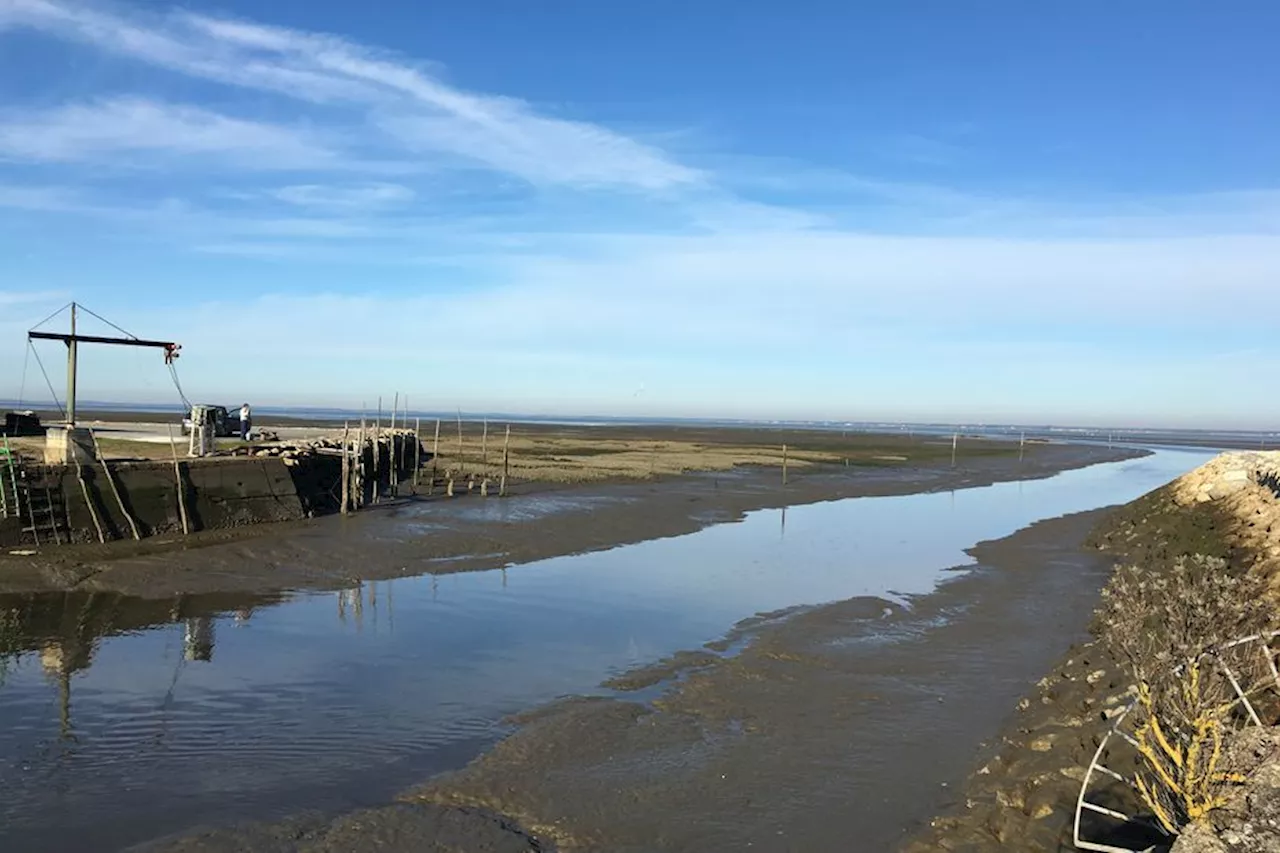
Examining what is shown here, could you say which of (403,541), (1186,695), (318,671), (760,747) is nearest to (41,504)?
(403,541)

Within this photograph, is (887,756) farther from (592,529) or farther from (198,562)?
(592,529)

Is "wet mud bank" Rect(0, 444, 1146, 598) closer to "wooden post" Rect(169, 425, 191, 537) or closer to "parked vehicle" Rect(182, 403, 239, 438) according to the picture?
"wooden post" Rect(169, 425, 191, 537)

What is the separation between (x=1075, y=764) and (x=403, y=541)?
790 inches

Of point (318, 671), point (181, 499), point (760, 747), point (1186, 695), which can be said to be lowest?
point (318, 671)

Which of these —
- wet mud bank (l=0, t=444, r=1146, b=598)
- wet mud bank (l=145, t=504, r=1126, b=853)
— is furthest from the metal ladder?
wet mud bank (l=145, t=504, r=1126, b=853)

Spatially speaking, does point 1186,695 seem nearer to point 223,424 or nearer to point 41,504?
point 41,504

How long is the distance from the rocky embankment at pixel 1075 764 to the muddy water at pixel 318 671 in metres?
5.76

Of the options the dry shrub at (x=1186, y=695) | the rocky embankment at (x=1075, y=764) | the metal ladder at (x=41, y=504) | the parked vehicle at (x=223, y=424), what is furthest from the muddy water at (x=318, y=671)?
the parked vehicle at (x=223, y=424)

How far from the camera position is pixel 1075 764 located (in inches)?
366

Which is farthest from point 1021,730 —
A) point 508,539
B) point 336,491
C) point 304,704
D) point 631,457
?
point 631,457

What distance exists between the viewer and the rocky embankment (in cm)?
544

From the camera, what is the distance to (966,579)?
889 inches

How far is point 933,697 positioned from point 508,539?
16.5 metres

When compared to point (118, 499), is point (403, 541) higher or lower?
lower
